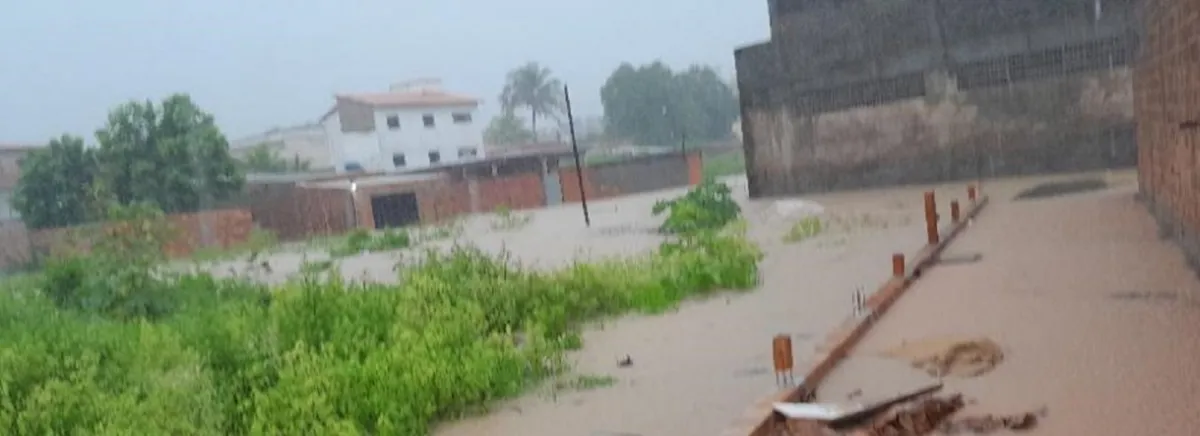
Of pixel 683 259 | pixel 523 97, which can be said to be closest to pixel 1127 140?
pixel 683 259

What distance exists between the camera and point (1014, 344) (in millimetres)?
6676

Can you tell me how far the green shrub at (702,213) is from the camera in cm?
1830

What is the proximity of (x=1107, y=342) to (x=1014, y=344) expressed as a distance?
0.55m

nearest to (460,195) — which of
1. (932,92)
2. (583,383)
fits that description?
(932,92)

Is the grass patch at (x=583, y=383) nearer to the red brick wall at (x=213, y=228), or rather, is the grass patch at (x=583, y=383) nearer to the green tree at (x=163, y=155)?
the red brick wall at (x=213, y=228)

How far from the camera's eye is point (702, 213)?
18719 millimetres

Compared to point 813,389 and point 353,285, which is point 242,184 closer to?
point 353,285

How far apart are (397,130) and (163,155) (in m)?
17.0

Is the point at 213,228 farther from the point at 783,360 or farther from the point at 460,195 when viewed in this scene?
the point at 783,360

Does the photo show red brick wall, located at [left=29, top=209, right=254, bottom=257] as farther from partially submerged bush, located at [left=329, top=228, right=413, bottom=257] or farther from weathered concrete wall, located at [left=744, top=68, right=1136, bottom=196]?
weathered concrete wall, located at [left=744, top=68, right=1136, bottom=196]

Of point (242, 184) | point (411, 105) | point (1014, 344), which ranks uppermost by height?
point (411, 105)

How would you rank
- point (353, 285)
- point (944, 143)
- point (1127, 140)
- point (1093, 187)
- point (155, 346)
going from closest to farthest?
point (155, 346) < point (353, 285) < point (1093, 187) < point (1127, 140) < point (944, 143)

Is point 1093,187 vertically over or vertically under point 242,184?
under

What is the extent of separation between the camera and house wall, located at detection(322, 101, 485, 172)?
43.8 m
